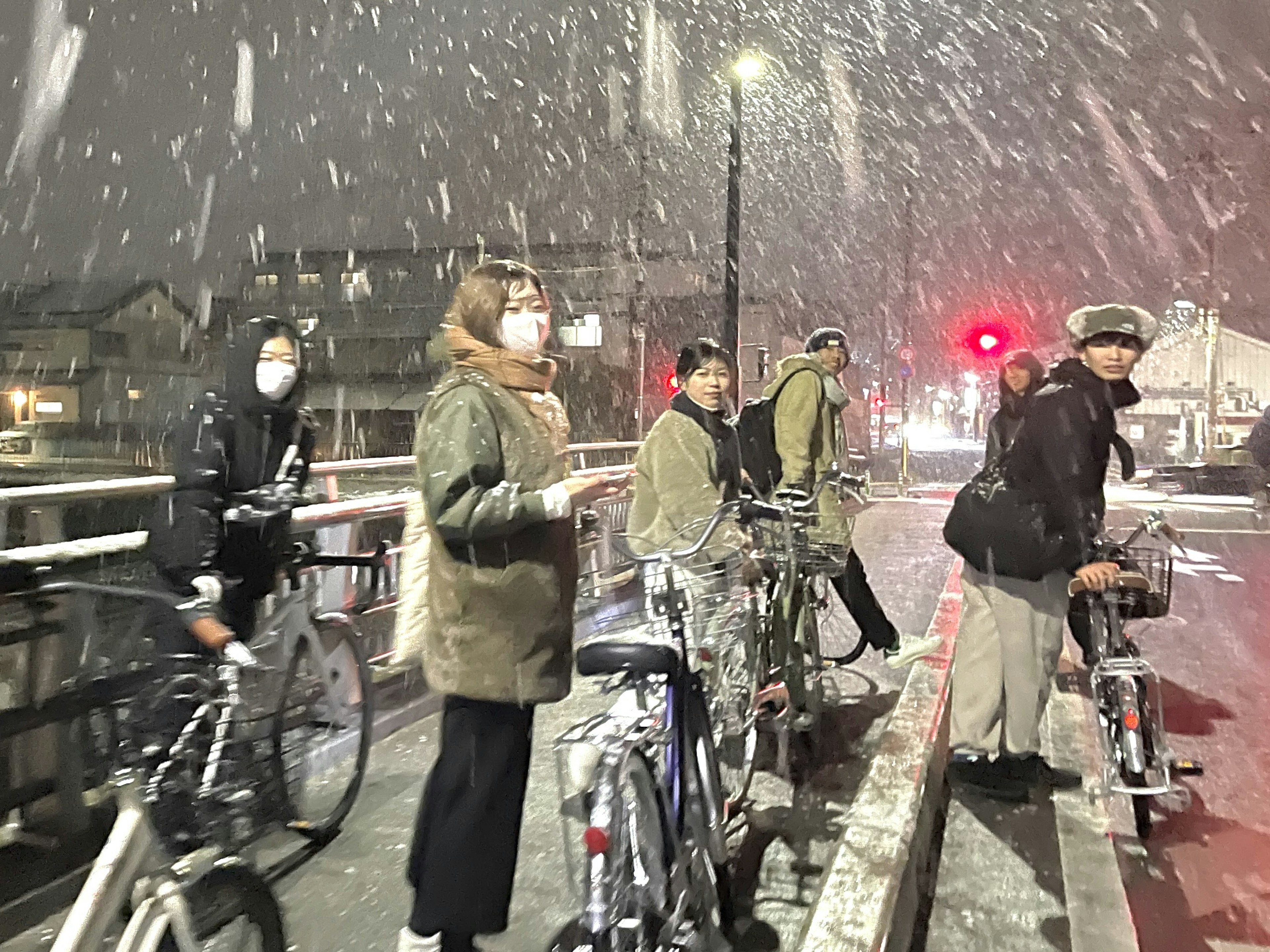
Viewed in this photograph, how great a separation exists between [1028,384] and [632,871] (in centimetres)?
426

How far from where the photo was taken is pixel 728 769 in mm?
3443

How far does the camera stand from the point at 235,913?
2.44 metres

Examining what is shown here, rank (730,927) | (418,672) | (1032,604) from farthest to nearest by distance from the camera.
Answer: (418,672)
(1032,604)
(730,927)

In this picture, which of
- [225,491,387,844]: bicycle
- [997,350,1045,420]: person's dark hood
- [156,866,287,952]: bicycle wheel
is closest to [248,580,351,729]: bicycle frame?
[225,491,387,844]: bicycle

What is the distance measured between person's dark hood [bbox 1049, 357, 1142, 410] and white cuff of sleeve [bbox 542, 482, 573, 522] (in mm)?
2436

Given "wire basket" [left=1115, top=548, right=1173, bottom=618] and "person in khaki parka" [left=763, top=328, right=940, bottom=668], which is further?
"person in khaki parka" [left=763, top=328, right=940, bottom=668]

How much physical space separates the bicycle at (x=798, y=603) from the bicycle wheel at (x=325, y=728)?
1691 millimetres

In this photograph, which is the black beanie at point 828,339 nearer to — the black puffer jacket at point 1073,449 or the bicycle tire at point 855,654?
the bicycle tire at point 855,654

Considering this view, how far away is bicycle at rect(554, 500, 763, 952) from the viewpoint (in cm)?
226

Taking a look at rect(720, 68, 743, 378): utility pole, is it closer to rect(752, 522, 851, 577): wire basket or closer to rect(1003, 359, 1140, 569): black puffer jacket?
rect(752, 522, 851, 577): wire basket

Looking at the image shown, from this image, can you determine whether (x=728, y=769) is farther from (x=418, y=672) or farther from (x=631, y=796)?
(x=418, y=672)

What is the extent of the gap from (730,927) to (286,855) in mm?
1589

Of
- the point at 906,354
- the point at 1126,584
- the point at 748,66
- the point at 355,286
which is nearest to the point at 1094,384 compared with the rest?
the point at 1126,584

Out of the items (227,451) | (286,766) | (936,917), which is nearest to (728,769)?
(936,917)
